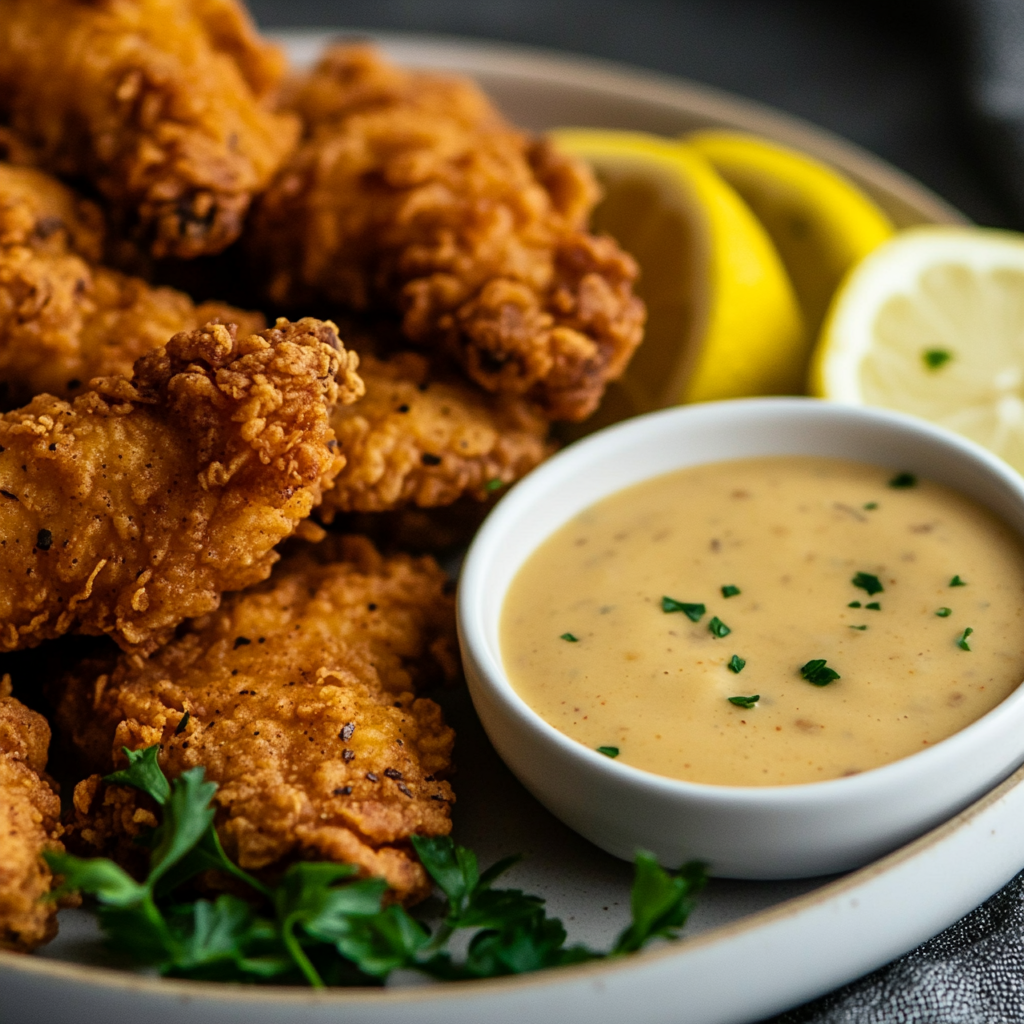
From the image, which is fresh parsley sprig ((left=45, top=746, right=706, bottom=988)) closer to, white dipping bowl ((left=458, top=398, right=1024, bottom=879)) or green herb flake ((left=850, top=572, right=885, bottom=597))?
white dipping bowl ((left=458, top=398, right=1024, bottom=879))

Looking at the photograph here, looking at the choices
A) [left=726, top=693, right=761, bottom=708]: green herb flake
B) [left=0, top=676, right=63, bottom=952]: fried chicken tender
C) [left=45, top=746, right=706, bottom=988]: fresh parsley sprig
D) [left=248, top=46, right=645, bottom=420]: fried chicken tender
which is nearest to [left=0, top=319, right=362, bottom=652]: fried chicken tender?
[left=0, top=676, right=63, bottom=952]: fried chicken tender

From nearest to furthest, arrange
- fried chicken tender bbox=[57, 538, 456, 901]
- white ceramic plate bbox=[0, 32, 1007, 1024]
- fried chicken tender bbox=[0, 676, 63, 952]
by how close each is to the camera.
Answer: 1. white ceramic plate bbox=[0, 32, 1007, 1024]
2. fried chicken tender bbox=[0, 676, 63, 952]
3. fried chicken tender bbox=[57, 538, 456, 901]

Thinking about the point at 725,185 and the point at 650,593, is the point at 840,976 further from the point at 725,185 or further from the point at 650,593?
the point at 725,185

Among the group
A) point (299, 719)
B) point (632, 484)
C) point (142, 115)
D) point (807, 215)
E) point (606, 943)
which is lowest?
point (606, 943)

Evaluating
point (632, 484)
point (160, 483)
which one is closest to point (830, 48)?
point (632, 484)

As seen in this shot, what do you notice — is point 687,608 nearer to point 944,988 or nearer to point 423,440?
point 423,440

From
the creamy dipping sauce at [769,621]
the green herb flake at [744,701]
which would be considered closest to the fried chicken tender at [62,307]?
the creamy dipping sauce at [769,621]
